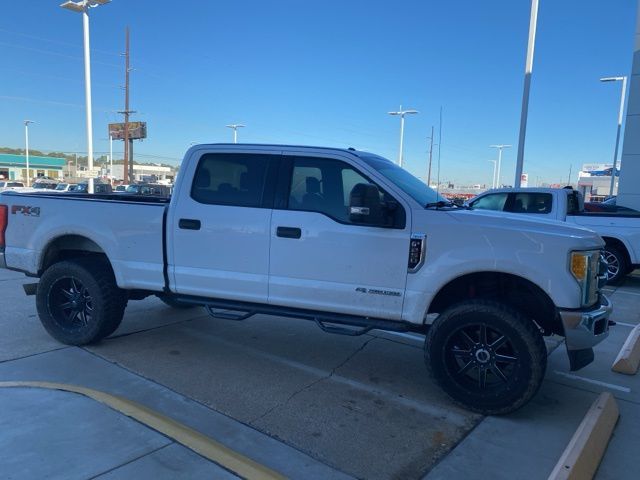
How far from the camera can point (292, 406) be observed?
4.02 m

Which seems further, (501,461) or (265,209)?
(265,209)

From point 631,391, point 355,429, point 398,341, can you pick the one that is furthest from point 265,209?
point 631,391

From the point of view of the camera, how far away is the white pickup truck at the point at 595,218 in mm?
9562

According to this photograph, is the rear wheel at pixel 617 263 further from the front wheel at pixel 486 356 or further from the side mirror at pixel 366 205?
the side mirror at pixel 366 205

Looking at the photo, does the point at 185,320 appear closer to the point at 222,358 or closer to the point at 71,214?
the point at 222,358

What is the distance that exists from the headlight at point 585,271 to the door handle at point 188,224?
3.19 m

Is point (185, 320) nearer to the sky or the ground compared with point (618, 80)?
nearer to the ground

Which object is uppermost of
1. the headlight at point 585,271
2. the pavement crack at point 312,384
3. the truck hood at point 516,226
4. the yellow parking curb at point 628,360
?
the truck hood at point 516,226

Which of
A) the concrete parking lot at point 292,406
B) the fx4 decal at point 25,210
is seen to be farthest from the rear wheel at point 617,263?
the fx4 decal at point 25,210

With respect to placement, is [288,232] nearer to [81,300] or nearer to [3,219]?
[81,300]

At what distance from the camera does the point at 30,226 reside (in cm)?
536

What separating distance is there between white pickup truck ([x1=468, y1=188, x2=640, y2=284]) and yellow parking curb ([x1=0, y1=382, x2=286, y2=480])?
283 inches

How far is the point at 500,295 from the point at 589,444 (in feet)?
4.35

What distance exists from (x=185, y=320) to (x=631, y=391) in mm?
4982
